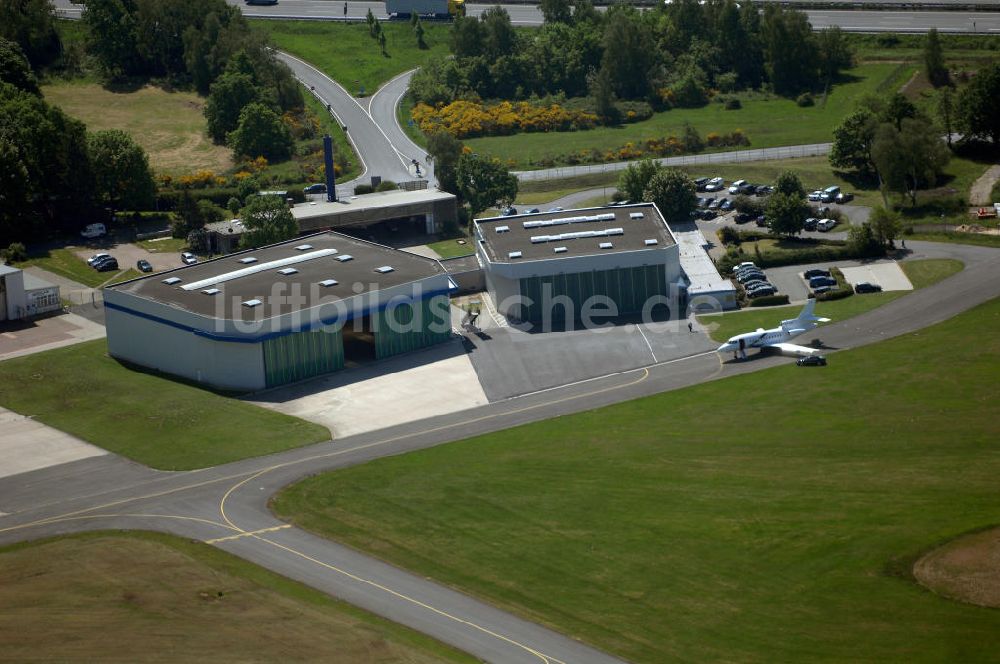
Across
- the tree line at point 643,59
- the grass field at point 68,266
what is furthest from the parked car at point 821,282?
the tree line at point 643,59

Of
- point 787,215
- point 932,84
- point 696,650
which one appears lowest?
point 696,650

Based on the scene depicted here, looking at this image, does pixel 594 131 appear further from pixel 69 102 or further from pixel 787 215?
pixel 69 102

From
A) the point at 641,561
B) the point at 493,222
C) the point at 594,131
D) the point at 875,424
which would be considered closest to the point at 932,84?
the point at 594,131

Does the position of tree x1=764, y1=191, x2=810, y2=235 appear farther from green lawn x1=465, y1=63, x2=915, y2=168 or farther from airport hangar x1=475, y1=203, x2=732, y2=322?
green lawn x1=465, y1=63, x2=915, y2=168

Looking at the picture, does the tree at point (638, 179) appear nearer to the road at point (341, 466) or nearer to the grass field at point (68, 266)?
the road at point (341, 466)

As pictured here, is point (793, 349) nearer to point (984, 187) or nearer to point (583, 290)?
point (583, 290)

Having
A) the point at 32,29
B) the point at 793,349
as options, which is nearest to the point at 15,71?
the point at 32,29

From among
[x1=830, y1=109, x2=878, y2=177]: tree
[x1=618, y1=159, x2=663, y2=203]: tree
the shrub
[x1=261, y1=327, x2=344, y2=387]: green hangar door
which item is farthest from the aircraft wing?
[x1=830, y1=109, x2=878, y2=177]: tree
